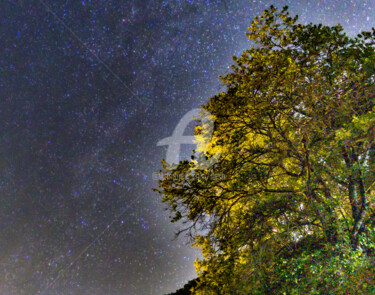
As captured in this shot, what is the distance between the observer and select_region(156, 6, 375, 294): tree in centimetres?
517

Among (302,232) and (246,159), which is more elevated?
(246,159)

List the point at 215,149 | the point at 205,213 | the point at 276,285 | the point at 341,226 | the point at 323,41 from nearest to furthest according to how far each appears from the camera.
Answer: the point at 341,226
the point at 276,285
the point at 323,41
the point at 205,213
the point at 215,149

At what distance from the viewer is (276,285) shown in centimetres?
510

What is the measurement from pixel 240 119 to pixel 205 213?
8.54 ft

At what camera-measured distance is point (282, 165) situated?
6.25 metres

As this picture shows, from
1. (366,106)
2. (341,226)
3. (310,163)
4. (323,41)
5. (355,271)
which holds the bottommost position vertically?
(355,271)

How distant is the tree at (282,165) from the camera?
5.17 metres

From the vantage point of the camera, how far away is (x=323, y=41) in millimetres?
6164

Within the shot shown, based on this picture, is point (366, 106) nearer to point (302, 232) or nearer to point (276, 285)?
point (302, 232)

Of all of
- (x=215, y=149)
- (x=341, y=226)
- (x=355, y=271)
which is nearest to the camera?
(x=355, y=271)

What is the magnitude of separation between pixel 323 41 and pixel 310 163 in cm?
307

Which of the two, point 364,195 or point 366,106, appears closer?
point 364,195

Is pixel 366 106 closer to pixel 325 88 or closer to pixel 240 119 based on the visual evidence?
pixel 325 88

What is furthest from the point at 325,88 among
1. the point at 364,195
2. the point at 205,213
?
the point at 205,213
